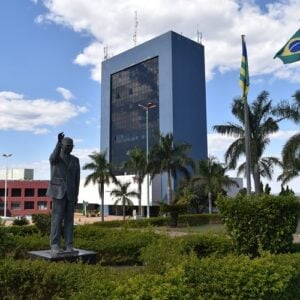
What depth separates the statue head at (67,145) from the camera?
9.14 m

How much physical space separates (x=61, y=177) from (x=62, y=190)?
0.96 feet

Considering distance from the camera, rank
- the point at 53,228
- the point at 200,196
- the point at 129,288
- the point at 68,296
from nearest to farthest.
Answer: the point at 129,288
the point at 68,296
the point at 53,228
the point at 200,196

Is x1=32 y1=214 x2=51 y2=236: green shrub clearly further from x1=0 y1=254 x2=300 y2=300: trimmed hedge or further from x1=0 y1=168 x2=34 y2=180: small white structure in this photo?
x1=0 y1=168 x2=34 y2=180: small white structure

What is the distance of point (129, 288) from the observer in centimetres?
473

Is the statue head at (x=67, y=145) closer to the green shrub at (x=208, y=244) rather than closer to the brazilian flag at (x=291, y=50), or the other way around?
the green shrub at (x=208, y=244)

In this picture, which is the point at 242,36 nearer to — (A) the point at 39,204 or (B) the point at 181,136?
(B) the point at 181,136

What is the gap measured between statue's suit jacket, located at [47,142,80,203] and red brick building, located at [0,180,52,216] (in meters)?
69.4

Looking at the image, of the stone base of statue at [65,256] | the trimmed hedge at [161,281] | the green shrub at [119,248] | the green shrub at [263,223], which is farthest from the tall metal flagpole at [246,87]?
the trimmed hedge at [161,281]

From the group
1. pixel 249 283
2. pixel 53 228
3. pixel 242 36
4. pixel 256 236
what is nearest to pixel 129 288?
pixel 249 283

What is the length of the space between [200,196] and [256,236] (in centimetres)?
3999

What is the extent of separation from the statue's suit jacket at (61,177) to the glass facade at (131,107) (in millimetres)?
57694

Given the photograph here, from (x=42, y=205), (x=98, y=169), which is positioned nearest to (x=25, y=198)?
(x=42, y=205)

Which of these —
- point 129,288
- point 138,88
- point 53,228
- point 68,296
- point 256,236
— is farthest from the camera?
point 138,88

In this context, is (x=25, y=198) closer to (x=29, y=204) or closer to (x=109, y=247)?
(x=29, y=204)
